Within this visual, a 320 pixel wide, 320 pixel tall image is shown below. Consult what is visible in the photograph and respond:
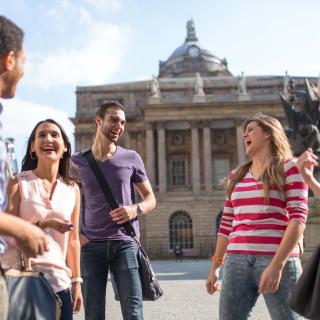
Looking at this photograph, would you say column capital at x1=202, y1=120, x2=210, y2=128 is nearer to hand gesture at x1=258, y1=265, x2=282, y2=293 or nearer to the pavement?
the pavement

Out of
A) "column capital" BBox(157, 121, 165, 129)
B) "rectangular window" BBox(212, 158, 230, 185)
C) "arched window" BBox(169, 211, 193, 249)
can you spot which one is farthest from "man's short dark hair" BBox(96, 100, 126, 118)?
"rectangular window" BBox(212, 158, 230, 185)

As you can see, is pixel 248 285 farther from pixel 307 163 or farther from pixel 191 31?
pixel 191 31

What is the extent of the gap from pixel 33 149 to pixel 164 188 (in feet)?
126

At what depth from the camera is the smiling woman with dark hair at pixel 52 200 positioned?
3.33 m

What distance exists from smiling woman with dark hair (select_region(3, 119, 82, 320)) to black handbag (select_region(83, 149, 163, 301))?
0.75m

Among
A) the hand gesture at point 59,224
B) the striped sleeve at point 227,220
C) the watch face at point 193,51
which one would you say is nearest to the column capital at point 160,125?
the watch face at point 193,51

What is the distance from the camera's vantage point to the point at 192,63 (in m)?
57.9

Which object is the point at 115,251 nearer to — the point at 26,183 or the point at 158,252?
the point at 26,183

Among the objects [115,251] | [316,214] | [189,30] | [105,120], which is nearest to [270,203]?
[115,251]

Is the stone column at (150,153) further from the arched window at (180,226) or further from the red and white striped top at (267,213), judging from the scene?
the red and white striped top at (267,213)

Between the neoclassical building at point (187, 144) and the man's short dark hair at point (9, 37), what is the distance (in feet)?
125

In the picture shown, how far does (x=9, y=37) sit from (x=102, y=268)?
101 inches

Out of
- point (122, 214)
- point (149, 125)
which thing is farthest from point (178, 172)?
point (122, 214)

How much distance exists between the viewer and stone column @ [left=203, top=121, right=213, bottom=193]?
4238cm
